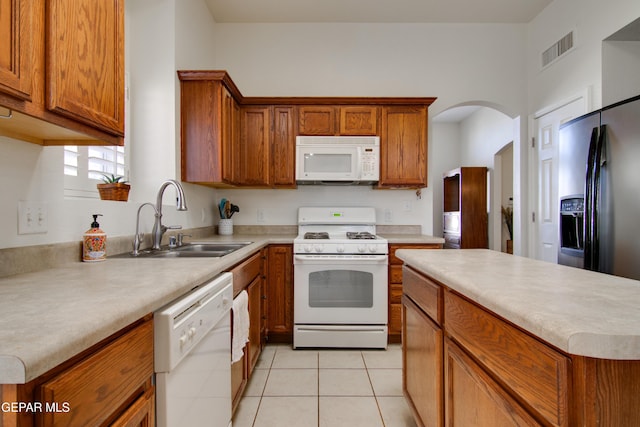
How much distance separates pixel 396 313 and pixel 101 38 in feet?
8.49

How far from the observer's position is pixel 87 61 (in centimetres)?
103

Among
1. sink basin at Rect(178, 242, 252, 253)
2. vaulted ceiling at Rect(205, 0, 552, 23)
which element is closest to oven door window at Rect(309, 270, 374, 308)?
sink basin at Rect(178, 242, 252, 253)

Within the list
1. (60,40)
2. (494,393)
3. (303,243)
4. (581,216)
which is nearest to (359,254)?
(303,243)

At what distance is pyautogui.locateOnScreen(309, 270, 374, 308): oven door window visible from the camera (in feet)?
8.64

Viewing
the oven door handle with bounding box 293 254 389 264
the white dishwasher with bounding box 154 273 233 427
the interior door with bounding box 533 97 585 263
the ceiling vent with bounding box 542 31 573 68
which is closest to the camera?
the white dishwasher with bounding box 154 273 233 427

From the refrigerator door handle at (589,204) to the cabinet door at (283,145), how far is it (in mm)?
2173

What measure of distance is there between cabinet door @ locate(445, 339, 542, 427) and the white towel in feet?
3.18

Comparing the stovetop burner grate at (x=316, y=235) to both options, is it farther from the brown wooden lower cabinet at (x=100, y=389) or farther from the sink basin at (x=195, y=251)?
the brown wooden lower cabinet at (x=100, y=389)

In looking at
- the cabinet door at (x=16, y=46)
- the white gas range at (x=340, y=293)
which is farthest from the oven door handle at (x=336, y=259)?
the cabinet door at (x=16, y=46)

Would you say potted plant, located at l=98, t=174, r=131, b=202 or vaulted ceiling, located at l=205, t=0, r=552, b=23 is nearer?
potted plant, located at l=98, t=174, r=131, b=202

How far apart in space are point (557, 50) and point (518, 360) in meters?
3.37

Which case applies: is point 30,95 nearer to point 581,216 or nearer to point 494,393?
point 494,393

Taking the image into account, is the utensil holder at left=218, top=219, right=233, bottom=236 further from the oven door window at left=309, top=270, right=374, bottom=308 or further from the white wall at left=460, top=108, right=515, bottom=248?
the white wall at left=460, top=108, right=515, bottom=248

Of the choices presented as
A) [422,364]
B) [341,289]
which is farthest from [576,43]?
[422,364]
